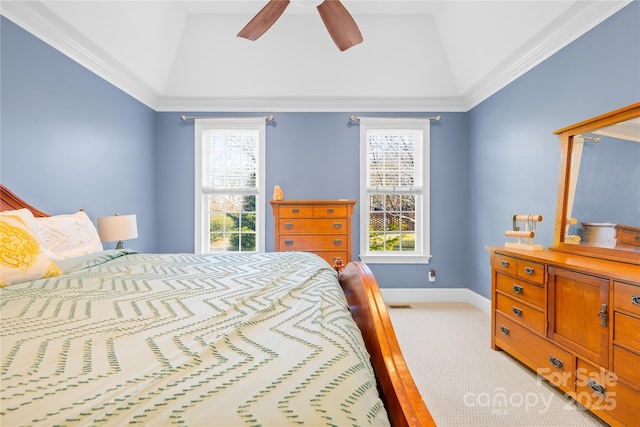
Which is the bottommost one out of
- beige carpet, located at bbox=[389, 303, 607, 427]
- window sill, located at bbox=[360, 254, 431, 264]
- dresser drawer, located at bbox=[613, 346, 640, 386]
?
beige carpet, located at bbox=[389, 303, 607, 427]

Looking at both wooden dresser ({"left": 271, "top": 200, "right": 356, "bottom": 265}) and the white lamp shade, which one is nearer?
the white lamp shade

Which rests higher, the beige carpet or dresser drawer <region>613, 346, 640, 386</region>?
dresser drawer <region>613, 346, 640, 386</region>

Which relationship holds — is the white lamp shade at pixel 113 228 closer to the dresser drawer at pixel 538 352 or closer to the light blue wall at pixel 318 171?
the light blue wall at pixel 318 171

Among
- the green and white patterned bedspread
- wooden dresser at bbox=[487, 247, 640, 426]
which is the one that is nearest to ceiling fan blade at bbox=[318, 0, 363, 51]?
the green and white patterned bedspread

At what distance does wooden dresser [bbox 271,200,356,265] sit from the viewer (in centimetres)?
336

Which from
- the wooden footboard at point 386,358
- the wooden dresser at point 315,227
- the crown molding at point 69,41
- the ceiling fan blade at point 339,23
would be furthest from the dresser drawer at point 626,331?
the crown molding at point 69,41

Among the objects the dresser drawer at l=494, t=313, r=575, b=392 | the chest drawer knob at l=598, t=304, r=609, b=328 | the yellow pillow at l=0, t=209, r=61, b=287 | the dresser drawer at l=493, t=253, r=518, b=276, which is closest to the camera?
the yellow pillow at l=0, t=209, r=61, b=287

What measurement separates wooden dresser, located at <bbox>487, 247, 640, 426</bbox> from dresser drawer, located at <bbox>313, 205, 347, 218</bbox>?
1.58m

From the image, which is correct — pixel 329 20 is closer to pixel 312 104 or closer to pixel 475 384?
pixel 312 104

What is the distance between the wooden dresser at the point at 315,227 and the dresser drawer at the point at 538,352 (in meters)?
1.62

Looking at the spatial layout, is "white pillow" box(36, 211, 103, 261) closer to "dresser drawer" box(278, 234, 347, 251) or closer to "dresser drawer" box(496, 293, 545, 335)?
"dresser drawer" box(278, 234, 347, 251)

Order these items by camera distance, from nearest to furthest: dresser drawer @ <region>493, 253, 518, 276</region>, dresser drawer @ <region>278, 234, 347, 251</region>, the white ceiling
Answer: dresser drawer @ <region>493, 253, 518, 276</region> < the white ceiling < dresser drawer @ <region>278, 234, 347, 251</region>

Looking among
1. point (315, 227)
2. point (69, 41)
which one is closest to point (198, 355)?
point (315, 227)

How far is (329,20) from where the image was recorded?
2.27 m
